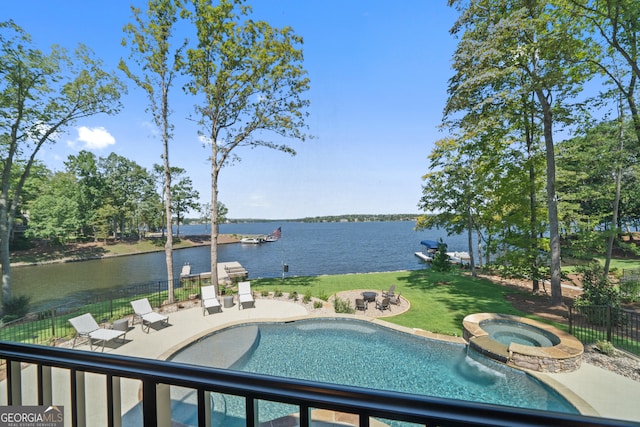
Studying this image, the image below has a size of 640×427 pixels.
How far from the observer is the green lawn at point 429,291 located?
8977 millimetres

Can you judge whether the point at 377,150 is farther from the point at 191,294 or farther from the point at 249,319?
the point at 191,294

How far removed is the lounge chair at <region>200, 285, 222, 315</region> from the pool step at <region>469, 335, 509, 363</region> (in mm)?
8596

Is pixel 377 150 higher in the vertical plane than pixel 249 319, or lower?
higher

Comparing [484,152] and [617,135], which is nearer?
[617,135]

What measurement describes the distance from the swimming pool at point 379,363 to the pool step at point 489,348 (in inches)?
8.5

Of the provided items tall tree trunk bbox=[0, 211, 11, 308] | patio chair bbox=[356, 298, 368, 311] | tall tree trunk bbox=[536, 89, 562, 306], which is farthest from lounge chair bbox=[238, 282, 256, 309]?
tall tree trunk bbox=[536, 89, 562, 306]

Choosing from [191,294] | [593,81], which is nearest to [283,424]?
[191,294]

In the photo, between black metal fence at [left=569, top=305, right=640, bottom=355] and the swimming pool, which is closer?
the swimming pool

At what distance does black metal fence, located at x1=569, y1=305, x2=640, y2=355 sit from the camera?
22.2ft

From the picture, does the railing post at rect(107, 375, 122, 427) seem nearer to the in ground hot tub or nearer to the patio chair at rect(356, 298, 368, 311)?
the in ground hot tub

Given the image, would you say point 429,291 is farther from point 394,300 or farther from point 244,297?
point 244,297

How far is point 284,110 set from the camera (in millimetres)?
13008

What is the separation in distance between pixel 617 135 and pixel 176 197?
46.7 m

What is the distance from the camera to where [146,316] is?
27.3 feet
